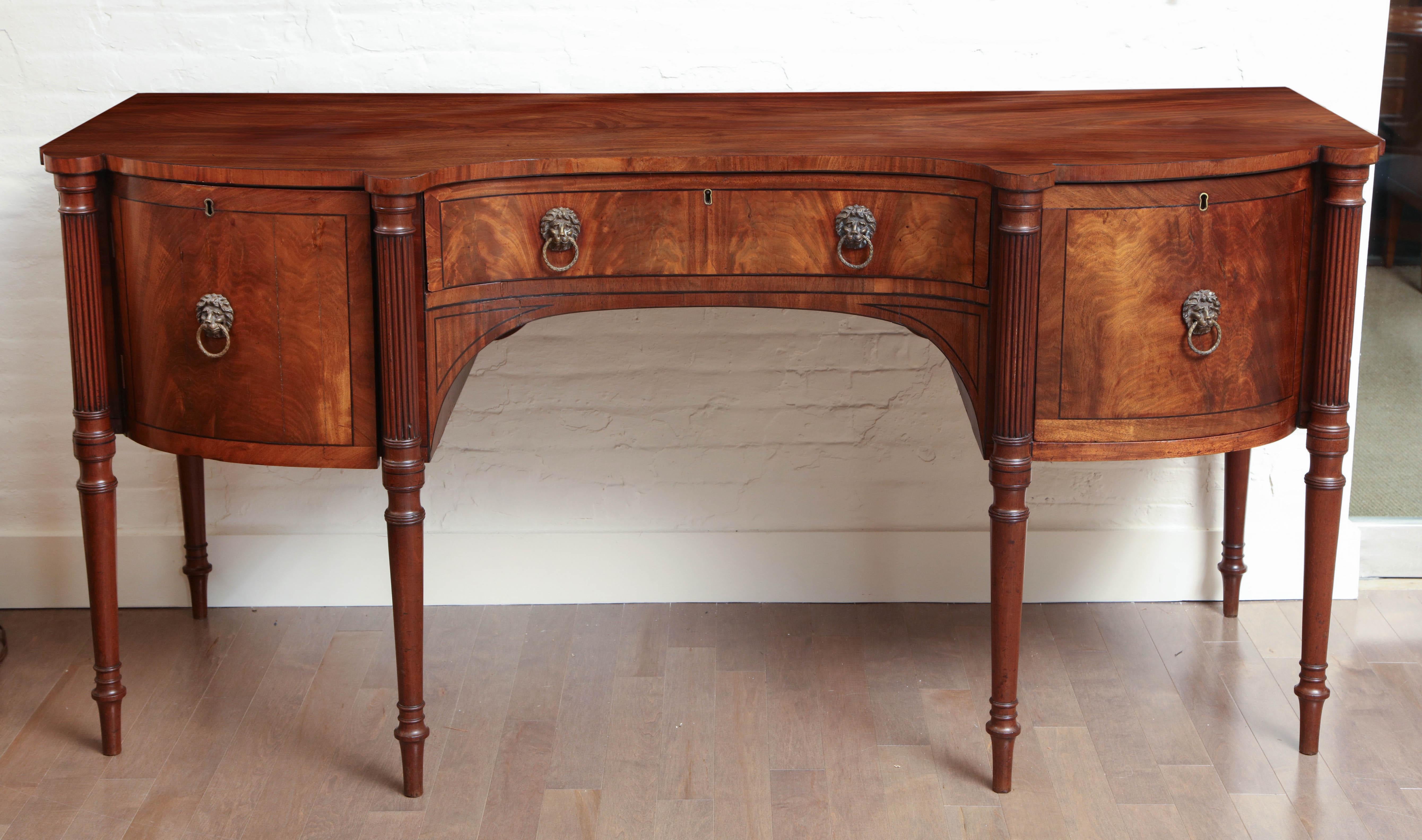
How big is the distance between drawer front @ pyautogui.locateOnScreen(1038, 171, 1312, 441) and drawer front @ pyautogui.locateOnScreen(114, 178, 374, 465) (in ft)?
3.15

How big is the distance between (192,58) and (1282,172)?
181 cm

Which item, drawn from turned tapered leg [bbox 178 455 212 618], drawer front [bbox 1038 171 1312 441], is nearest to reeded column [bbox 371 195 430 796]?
turned tapered leg [bbox 178 455 212 618]

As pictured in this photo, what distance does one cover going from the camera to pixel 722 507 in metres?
2.68

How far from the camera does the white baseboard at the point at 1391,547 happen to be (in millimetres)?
2738

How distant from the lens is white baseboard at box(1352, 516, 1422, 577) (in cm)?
274

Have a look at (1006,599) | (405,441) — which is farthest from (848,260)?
(405,441)

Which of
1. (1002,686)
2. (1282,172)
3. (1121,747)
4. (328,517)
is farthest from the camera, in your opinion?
(328,517)

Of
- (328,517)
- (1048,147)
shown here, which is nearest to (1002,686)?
(1048,147)

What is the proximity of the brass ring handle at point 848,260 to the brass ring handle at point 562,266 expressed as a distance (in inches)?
14.3

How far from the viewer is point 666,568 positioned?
2.69m

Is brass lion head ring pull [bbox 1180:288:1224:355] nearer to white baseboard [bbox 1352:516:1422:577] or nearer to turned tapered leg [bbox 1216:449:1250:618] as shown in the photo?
turned tapered leg [bbox 1216:449:1250:618]

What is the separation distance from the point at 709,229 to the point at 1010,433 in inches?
20.1

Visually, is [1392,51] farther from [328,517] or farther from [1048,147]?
[328,517]

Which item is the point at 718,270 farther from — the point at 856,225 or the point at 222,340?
the point at 222,340
